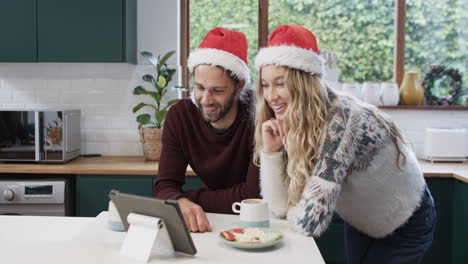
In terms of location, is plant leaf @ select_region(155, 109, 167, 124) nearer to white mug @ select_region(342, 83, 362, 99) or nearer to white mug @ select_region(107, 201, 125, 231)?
white mug @ select_region(342, 83, 362, 99)

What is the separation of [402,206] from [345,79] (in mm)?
2134

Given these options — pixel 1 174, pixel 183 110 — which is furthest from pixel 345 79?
pixel 1 174

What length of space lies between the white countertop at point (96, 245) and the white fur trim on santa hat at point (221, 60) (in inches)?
27.3

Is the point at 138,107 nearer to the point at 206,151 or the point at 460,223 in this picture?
the point at 206,151

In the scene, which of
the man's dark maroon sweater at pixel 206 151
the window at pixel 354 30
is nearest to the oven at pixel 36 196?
the man's dark maroon sweater at pixel 206 151

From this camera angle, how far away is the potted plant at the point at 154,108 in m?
3.46

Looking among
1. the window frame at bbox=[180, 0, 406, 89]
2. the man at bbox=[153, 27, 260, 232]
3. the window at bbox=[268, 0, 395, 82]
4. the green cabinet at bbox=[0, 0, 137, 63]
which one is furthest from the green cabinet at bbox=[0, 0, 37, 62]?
the window at bbox=[268, 0, 395, 82]

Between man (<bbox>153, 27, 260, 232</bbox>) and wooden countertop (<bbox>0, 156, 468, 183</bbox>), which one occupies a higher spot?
man (<bbox>153, 27, 260, 232</bbox>)

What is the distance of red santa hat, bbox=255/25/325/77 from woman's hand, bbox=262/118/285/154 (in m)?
0.22

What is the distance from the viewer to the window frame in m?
3.86

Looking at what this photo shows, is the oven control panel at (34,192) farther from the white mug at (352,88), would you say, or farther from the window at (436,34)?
the window at (436,34)

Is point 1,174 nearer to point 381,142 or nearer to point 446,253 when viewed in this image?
point 381,142

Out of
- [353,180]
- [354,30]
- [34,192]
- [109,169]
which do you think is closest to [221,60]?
[353,180]

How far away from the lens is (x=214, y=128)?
89.9 inches
